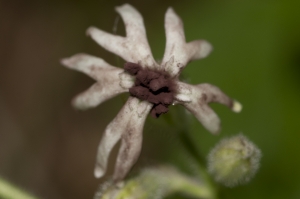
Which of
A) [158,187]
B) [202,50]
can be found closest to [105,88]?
[202,50]

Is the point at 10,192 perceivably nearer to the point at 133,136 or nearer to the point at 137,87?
the point at 133,136

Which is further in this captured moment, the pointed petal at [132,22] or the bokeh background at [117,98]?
the bokeh background at [117,98]

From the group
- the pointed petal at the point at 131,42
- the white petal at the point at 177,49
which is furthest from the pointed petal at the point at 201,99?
the pointed petal at the point at 131,42

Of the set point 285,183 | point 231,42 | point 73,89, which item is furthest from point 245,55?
point 73,89

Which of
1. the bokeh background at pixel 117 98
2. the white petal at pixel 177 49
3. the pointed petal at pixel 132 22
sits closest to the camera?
the white petal at pixel 177 49

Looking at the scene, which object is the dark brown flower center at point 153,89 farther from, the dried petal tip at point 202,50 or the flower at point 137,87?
the dried petal tip at point 202,50

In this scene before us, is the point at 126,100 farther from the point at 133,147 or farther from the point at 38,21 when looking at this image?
the point at 38,21
